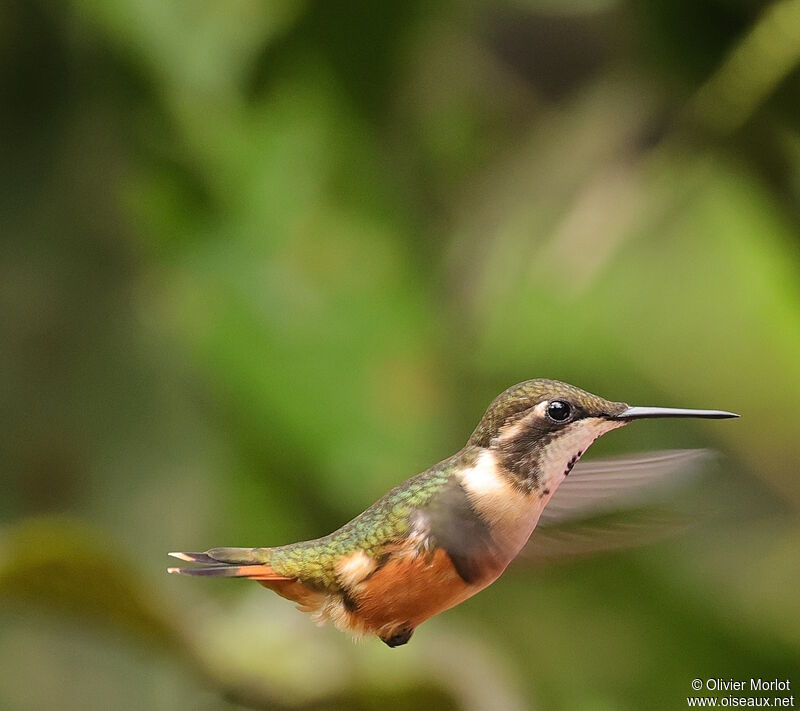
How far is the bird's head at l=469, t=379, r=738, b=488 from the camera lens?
238 millimetres

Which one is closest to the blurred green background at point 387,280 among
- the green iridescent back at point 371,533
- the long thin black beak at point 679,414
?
the green iridescent back at point 371,533

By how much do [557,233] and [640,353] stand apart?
16 cm

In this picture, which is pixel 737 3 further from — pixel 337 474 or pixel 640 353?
pixel 337 474

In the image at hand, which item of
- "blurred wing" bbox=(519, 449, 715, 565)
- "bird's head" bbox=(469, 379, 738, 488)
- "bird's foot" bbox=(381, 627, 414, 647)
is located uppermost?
"bird's head" bbox=(469, 379, 738, 488)

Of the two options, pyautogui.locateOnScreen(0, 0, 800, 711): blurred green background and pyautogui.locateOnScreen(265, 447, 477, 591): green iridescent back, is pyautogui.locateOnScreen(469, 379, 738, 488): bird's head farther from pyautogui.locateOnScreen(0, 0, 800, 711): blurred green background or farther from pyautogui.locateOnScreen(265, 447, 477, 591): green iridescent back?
pyautogui.locateOnScreen(0, 0, 800, 711): blurred green background

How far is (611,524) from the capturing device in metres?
0.29

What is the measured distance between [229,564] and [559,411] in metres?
0.09

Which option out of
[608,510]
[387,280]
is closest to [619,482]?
[608,510]

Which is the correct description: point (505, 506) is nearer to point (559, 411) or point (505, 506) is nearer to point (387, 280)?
point (559, 411)

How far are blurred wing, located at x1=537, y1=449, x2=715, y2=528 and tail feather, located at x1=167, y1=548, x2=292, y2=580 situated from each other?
0.07 metres

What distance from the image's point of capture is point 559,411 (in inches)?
9.6

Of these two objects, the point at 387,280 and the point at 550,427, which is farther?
the point at 387,280

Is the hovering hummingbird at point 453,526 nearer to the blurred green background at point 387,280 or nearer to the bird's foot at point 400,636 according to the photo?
the bird's foot at point 400,636

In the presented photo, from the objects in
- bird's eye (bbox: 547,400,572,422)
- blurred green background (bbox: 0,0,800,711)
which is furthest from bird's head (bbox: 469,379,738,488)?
blurred green background (bbox: 0,0,800,711)
